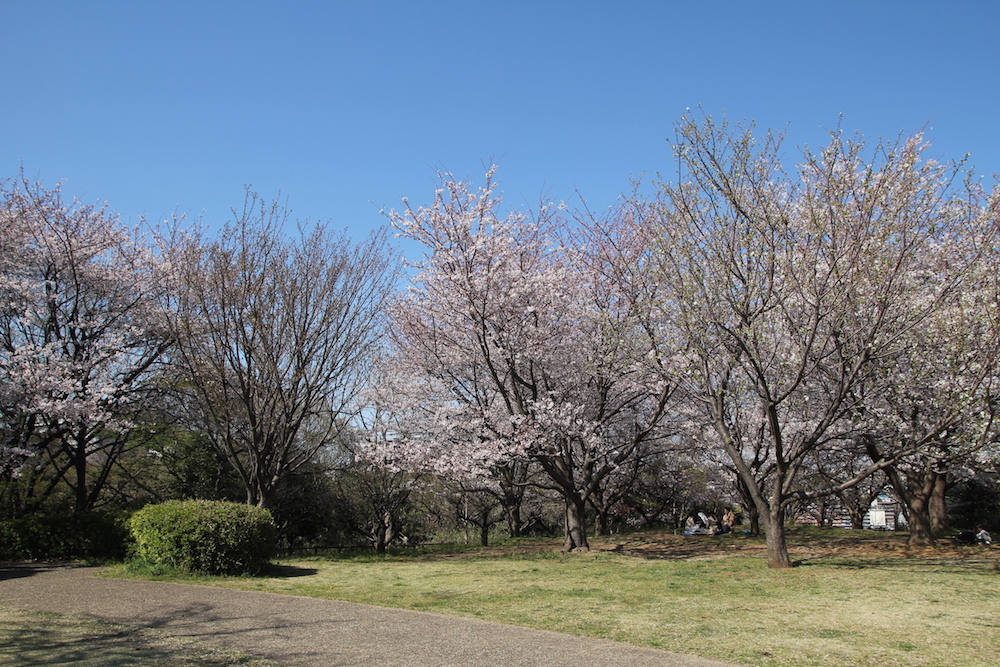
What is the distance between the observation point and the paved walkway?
4.97 m

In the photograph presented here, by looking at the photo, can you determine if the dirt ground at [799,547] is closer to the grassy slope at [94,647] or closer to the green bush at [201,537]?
the green bush at [201,537]

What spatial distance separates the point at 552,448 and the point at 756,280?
529 centimetres

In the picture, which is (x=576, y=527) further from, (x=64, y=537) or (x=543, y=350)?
(x=64, y=537)

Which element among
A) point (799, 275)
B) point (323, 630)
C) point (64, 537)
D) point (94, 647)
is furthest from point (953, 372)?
point (64, 537)

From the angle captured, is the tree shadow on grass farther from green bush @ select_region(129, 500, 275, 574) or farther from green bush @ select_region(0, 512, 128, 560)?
green bush @ select_region(0, 512, 128, 560)

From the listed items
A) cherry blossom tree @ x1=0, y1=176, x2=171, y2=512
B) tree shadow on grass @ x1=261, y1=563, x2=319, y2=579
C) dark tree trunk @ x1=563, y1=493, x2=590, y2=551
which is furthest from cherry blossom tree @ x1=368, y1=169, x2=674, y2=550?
cherry blossom tree @ x1=0, y1=176, x2=171, y2=512

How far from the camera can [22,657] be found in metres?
4.69

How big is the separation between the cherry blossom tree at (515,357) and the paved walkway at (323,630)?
6.05 meters

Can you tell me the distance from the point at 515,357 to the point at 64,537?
8563mm

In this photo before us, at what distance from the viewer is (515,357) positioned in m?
12.6

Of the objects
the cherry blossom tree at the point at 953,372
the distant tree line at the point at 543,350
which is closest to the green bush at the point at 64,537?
the distant tree line at the point at 543,350

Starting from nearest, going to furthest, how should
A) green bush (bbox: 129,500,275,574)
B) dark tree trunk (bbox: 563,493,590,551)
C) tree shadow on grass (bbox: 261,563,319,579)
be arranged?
green bush (bbox: 129,500,275,574)
tree shadow on grass (bbox: 261,563,319,579)
dark tree trunk (bbox: 563,493,590,551)

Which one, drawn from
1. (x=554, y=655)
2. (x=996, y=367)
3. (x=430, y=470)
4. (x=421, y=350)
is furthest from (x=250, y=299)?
(x=996, y=367)

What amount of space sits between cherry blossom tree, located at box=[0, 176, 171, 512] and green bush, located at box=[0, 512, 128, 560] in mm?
1155
